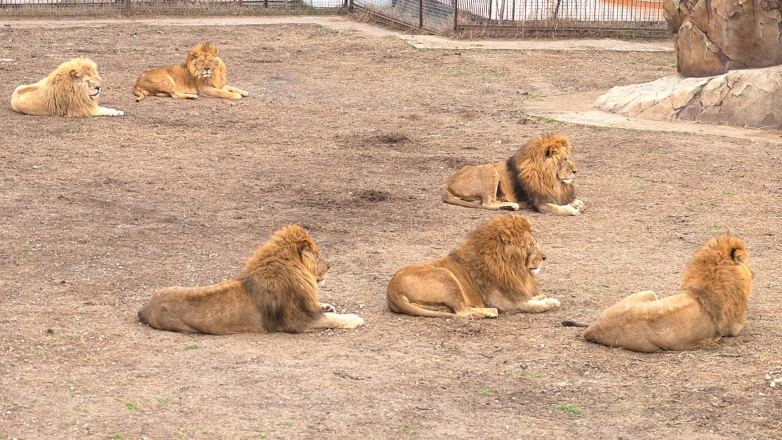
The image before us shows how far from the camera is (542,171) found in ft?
33.8

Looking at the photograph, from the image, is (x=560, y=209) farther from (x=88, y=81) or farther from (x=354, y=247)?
(x=88, y=81)

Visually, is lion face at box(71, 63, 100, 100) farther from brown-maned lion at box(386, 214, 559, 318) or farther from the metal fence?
the metal fence

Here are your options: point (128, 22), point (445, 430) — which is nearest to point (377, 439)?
point (445, 430)

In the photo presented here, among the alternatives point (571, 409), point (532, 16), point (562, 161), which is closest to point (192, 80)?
point (562, 161)

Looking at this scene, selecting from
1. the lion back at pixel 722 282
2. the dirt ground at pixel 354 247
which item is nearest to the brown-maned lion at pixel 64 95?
the dirt ground at pixel 354 247

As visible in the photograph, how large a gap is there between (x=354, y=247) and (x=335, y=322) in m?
2.13

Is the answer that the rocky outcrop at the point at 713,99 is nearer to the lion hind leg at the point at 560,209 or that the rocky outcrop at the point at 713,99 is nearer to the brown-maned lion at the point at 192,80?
the lion hind leg at the point at 560,209

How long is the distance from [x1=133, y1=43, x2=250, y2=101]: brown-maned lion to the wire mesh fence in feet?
23.3

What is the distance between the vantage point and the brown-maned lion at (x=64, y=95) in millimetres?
14008

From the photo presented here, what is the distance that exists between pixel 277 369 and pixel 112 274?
2443 mm

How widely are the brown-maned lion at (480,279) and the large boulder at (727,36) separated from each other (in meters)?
8.01

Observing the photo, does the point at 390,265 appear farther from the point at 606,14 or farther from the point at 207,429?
the point at 606,14

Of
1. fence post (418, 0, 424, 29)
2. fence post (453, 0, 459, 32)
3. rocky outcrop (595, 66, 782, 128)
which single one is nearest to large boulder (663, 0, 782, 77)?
rocky outcrop (595, 66, 782, 128)

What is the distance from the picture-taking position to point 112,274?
8.14 meters
